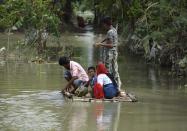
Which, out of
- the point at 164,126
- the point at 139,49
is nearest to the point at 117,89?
the point at 164,126

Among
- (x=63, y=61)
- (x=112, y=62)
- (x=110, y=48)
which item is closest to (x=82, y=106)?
(x=63, y=61)

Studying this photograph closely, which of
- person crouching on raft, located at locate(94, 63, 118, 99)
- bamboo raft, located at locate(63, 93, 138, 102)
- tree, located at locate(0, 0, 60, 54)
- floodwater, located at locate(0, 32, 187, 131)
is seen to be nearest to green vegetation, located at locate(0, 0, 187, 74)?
tree, located at locate(0, 0, 60, 54)

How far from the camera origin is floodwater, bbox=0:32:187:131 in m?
10.5

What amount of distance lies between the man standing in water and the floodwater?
0.95m

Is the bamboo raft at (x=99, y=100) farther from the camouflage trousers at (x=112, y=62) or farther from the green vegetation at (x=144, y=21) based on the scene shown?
the green vegetation at (x=144, y=21)

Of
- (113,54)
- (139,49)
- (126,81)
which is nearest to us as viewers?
(113,54)

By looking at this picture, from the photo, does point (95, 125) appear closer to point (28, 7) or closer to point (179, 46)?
point (179, 46)

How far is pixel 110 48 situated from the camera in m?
14.2

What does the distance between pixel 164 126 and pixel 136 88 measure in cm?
529

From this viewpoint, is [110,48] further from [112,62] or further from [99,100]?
[99,100]

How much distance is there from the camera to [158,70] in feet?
69.5

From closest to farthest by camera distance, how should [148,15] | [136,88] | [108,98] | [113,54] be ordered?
1. [108,98]
2. [113,54]
3. [136,88]
4. [148,15]

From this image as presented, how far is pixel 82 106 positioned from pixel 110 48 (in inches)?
89.0

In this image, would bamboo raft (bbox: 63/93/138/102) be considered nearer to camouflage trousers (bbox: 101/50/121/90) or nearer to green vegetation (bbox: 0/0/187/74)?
camouflage trousers (bbox: 101/50/121/90)
